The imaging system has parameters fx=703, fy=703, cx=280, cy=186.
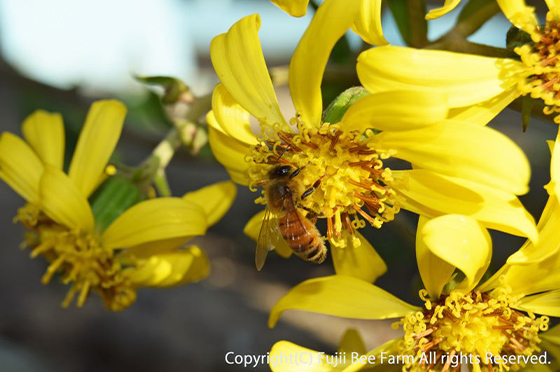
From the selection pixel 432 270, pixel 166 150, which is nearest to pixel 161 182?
pixel 166 150

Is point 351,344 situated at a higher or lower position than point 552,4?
lower

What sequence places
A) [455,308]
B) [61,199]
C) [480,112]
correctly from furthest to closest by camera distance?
[61,199] → [455,308] → [480,112]

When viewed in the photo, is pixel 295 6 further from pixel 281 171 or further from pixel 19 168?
pixel 19 168

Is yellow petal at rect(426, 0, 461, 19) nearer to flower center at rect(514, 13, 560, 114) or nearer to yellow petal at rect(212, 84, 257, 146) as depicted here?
flower center at rect(514, 13, 560, 114)

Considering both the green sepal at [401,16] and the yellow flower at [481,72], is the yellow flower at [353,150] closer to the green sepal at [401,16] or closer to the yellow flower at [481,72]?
the yellow flower at [481,72]

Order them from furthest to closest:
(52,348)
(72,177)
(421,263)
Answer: (52,348) < (72,177) < (421,263)

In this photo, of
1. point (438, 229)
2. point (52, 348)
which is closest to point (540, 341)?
point (438, 229)

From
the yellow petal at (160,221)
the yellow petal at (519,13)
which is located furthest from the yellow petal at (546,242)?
the yellow petal at (160,221)

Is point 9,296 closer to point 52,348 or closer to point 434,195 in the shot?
point 52,348
